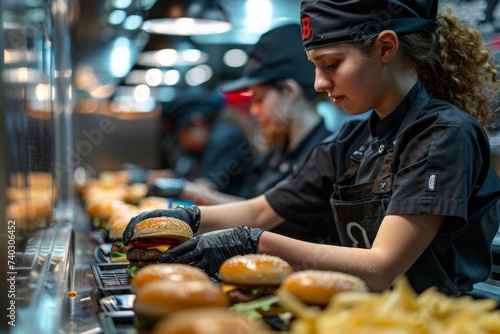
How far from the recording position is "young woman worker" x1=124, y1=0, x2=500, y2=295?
2.02 meters

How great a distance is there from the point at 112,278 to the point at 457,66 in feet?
4.96

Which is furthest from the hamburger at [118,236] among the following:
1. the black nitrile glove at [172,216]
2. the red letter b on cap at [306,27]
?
the red letter b on cap at [306,27]

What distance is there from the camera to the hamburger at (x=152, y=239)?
87.4 inches

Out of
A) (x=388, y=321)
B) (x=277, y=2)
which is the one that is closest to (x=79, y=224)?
(x=277, y=2)

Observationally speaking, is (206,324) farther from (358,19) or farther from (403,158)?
(358,19)

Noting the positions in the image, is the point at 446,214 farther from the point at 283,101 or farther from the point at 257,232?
the point at 283,101

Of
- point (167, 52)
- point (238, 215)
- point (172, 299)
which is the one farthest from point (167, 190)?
point (172, 299)


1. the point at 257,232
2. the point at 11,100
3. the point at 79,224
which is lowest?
the point at 79,224

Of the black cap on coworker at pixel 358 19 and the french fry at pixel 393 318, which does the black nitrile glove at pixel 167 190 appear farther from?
the french fry at pixel 393 318

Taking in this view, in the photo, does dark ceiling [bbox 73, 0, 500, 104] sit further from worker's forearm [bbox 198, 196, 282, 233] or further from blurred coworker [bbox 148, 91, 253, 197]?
worker's forearm [bbox 198, 196, 282, 233]

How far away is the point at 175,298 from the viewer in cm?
125

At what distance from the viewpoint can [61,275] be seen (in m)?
2.13

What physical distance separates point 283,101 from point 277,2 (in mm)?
1019

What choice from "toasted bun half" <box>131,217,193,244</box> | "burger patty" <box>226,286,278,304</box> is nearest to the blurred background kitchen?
"toasted bun half" <box>131,217,193,244</box>
